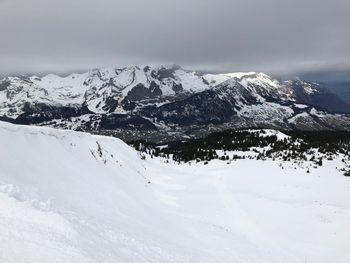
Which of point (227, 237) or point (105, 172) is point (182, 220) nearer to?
point (227, 237)

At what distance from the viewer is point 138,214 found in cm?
2609

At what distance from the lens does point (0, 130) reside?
89.1ft

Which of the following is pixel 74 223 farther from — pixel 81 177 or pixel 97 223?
pixel 81 177

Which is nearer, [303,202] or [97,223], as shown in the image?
[97,223]

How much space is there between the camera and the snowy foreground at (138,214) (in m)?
13.6

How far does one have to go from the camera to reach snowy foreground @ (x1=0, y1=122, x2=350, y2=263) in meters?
13.6

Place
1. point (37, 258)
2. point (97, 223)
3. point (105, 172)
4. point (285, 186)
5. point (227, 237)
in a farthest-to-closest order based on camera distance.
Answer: point (285, 186) < point (105, 172) < point (227, 237) < point (97, 223) < point (37, 258)

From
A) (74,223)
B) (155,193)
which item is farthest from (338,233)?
(74,223)

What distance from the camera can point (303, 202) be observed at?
3844 cm

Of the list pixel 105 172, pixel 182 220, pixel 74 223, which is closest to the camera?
pixel 74 223

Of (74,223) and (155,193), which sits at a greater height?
(74,223)

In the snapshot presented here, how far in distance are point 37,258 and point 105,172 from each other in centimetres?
2748

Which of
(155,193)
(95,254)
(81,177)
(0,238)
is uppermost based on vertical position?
(0,238)

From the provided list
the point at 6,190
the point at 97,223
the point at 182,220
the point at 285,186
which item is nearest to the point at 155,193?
the point at 182,220
